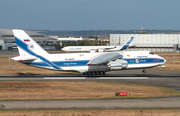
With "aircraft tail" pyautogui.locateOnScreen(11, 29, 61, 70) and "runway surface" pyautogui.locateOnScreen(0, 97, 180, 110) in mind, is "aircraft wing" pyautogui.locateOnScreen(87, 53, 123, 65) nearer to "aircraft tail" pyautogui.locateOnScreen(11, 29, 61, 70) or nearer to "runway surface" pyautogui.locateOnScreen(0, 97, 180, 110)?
"aircraft tail" pyautogui.locateOnScreen(11, 29, 61, 70)

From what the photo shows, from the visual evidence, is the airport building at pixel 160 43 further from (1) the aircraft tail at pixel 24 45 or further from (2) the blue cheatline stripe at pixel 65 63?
(1) the aircraft tail at pixel 24 45

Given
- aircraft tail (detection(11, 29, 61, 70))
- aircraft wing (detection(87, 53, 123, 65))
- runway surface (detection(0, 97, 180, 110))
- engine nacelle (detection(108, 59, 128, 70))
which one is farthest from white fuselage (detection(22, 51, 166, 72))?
runway surface (detection(0, 97, 180, 110))

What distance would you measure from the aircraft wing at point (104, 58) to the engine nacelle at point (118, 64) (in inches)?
29.5

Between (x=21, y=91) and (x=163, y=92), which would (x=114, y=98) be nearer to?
(x=163, y=92)

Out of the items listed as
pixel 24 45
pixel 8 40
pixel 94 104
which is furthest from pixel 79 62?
pixel 8 40

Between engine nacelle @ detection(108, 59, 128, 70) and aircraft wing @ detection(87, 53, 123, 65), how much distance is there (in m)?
0.75

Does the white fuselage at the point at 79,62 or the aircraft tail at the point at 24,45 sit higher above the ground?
the aircraft tail at the point at 24,45

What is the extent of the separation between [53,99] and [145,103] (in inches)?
309

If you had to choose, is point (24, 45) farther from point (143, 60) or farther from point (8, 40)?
point (8, 40)

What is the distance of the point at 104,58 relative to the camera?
34.4 meters

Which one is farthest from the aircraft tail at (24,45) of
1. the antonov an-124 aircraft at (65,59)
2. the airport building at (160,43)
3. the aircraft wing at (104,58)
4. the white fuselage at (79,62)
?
the airport building at (160,43)

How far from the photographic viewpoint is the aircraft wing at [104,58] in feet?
108

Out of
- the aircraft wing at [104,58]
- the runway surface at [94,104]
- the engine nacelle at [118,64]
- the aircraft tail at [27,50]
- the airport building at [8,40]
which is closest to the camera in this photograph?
the runway surface at [94,104]

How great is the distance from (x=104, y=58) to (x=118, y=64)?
251 cm
